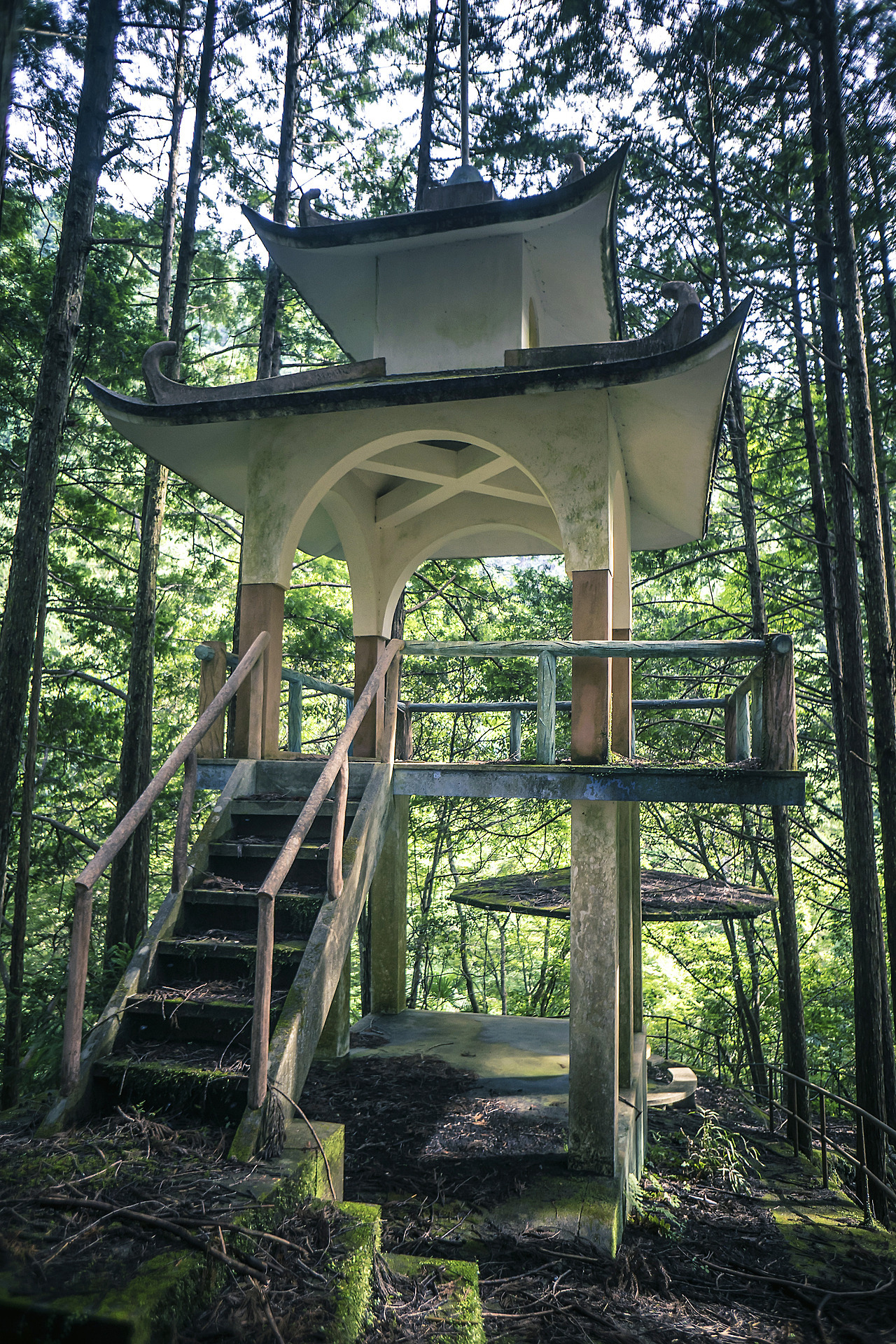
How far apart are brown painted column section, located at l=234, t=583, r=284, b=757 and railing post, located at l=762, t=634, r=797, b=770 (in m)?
3.81

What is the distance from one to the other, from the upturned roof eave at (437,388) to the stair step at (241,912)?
3.80 m

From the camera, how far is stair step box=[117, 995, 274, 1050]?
4.88 metres

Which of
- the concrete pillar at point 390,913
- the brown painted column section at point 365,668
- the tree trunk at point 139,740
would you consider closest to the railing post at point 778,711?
the brown painted column section at point 365,668

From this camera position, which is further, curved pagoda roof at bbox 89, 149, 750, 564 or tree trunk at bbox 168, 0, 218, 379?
tree trunk at bbox 168, 0, 218, 379

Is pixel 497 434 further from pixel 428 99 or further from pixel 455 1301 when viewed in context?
pixel 428 99

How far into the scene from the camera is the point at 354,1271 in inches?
133

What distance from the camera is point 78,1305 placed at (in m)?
2.77

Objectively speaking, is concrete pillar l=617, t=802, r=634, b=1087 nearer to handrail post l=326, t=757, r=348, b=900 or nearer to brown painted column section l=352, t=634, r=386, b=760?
handrail post l=326, t=757, r=348, b=900

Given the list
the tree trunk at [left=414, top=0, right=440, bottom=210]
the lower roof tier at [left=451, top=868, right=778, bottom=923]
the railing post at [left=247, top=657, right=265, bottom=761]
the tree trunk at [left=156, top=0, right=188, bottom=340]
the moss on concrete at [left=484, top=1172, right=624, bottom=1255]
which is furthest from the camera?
the tree trunk at [left=414, top=0, right=440, bottom=210]

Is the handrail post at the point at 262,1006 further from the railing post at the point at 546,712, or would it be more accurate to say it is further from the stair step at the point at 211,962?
the railing post at the point at 546,712

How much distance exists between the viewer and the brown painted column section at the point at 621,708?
843cm

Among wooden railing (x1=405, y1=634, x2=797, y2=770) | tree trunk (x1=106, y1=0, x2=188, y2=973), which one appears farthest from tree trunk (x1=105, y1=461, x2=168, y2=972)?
wooden railing (x1=405, y1=634, x2=797, y2=770)

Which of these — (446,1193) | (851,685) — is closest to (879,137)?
(851,685)

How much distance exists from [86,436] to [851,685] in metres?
12.1
